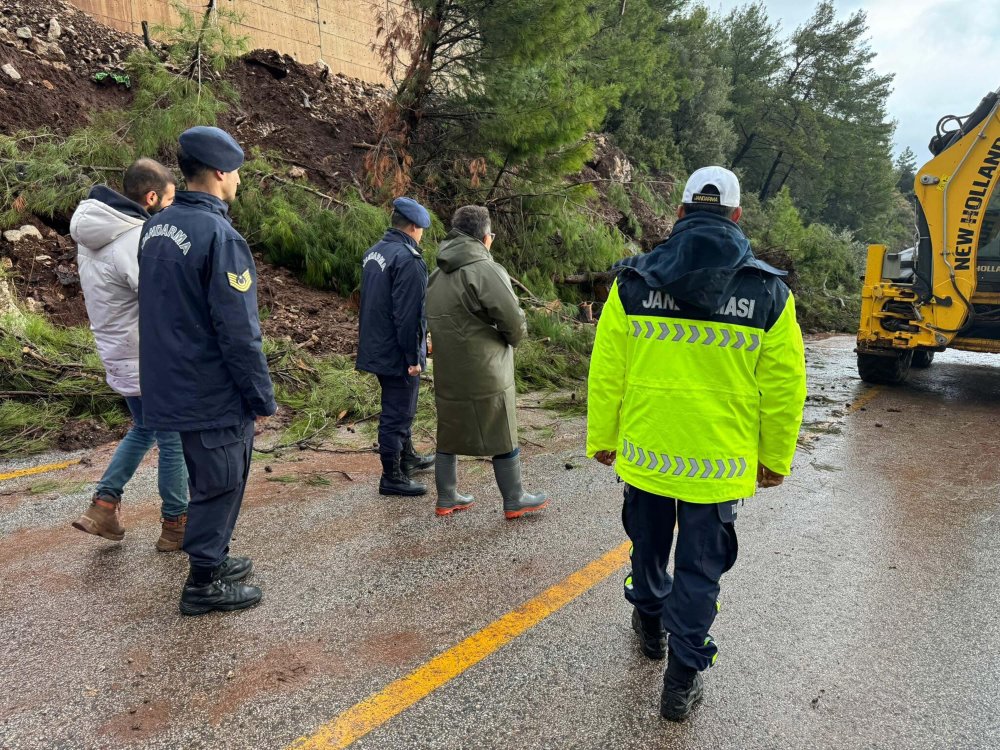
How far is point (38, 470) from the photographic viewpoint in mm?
4777

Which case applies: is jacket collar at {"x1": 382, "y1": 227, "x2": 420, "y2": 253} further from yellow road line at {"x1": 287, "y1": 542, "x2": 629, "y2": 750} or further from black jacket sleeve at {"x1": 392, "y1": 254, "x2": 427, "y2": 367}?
yellow road line at {"x1": 287, "y1": 542, "x2": 629, "y2": 750}

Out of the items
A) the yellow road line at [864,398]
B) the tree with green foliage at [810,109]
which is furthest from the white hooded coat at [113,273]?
the tree with green foliage at [810,109]

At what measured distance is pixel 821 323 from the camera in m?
15.3

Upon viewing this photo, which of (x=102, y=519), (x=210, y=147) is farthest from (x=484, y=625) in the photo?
(x=210, y=147)

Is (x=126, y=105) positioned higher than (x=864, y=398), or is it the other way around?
(x=126, y=105)

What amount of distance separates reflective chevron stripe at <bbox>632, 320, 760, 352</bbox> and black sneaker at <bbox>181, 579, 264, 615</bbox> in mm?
2244

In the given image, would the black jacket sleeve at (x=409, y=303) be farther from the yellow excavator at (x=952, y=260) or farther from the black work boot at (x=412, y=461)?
the yellow excavator at (x=952, y=260)

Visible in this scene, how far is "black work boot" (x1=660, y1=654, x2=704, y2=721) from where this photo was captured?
2375mm

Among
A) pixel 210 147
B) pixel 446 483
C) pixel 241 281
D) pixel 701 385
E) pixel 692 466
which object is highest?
pixel 210 147

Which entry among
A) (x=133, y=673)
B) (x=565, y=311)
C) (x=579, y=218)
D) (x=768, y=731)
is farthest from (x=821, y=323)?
(x=133, y=673)

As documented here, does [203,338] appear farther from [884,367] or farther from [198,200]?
[884,367]

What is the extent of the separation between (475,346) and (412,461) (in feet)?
4.89

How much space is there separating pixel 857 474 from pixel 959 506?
2.45ft

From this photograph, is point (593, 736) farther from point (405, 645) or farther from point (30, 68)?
point (30, 68)
